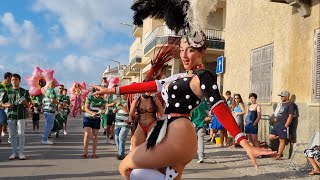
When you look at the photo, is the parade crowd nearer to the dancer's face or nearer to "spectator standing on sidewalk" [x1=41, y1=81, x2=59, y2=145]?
"spectator standing on sidewalk" [x1=41, y1=81, x2=59, y2=145]

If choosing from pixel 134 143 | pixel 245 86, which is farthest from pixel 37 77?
pixel 134 143

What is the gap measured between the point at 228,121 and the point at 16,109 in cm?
642

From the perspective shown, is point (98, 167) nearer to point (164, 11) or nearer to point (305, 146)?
point (305, 146)

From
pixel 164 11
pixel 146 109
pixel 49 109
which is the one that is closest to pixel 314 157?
pixel 146 109

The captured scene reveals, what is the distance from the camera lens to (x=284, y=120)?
958cm

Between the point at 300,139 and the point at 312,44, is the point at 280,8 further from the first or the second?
the point at 300,139

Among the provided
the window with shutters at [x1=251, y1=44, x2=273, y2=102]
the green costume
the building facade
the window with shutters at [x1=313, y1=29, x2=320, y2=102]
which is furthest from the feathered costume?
the window with shutters at [x1=251, y1=44, x2=273, y2=102]

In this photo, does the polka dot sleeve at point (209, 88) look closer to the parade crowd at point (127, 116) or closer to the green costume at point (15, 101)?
the parade crowd at point (127, 116)

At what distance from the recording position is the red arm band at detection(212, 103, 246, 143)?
304 centimetres

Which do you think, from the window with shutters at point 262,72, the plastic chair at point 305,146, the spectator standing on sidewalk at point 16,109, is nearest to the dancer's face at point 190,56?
the plastic chair at point 305,146

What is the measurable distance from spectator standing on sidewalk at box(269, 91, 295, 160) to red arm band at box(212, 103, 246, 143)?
6.78m

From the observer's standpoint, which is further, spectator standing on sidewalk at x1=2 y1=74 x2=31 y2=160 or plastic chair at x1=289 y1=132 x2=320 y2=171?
spectator standing on sidewalk at x1=2 y1=74 x2=31 y2=160

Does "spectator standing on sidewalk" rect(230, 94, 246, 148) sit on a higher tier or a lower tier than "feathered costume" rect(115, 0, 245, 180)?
lower

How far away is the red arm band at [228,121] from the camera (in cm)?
304
